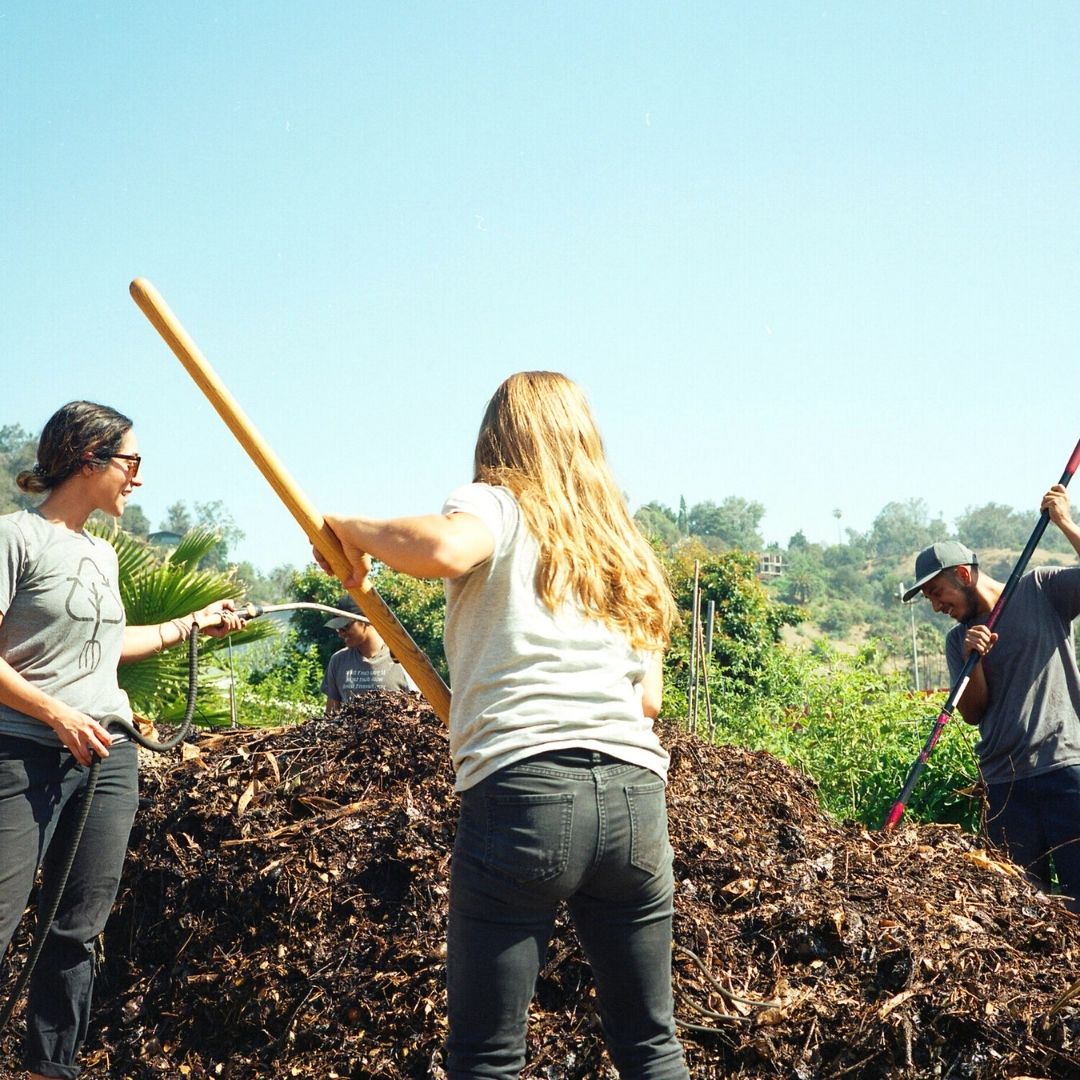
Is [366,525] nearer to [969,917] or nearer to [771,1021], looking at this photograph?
[771,1021]

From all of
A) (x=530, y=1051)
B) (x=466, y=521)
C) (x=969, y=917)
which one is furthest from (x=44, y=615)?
(x=969, y=917)

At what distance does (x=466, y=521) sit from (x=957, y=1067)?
2.00 m

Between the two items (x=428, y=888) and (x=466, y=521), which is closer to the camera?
(x=466, y=521)

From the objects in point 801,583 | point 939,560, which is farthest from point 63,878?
point 801,583

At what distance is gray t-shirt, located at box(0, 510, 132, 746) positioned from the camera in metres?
2.83

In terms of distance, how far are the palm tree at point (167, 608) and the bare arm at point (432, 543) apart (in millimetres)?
4527

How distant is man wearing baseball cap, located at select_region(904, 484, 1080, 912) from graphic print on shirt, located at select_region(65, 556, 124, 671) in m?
2.96

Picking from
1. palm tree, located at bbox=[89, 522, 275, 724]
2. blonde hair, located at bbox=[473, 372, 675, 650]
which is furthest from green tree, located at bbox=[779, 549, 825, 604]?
blonde hair, located at bbox=[473, 372, 675, 650]

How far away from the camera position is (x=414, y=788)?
3.88 m

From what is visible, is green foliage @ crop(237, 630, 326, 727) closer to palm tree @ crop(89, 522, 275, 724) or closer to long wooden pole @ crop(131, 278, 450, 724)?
palm tree @ crop(89, 522, 275, 724)

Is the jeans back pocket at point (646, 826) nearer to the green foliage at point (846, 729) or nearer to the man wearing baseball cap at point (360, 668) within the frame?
the green foliage at point (846, 729)

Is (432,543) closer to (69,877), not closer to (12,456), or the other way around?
(69,877)

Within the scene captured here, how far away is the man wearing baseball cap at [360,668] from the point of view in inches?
246

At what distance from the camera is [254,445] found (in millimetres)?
2377
